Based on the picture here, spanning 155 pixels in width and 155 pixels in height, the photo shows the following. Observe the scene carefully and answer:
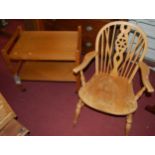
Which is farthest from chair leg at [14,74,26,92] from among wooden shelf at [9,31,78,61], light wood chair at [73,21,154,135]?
light wood chair at [73,21,154,135]

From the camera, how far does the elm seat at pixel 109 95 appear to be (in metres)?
1.48

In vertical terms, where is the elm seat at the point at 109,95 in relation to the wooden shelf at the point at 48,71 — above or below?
above

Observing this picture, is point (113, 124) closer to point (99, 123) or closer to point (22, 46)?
point (99, 123)

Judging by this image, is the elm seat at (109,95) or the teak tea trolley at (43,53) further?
the teak tea trolley at (43,53)

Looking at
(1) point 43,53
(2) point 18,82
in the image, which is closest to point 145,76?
(1) point 43,53

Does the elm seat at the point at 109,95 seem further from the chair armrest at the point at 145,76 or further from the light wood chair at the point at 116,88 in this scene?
the chair armrest at the point at 145,76

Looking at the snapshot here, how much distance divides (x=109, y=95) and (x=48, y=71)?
845 mm

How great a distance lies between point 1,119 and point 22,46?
780mm

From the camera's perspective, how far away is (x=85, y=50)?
2.47 m

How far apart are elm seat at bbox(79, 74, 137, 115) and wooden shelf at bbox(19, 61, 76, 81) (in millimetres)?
471

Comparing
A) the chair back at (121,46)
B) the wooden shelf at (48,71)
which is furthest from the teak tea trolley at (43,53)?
the chair back at (121,46)

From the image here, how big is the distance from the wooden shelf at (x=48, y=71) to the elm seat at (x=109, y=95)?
471 mm
